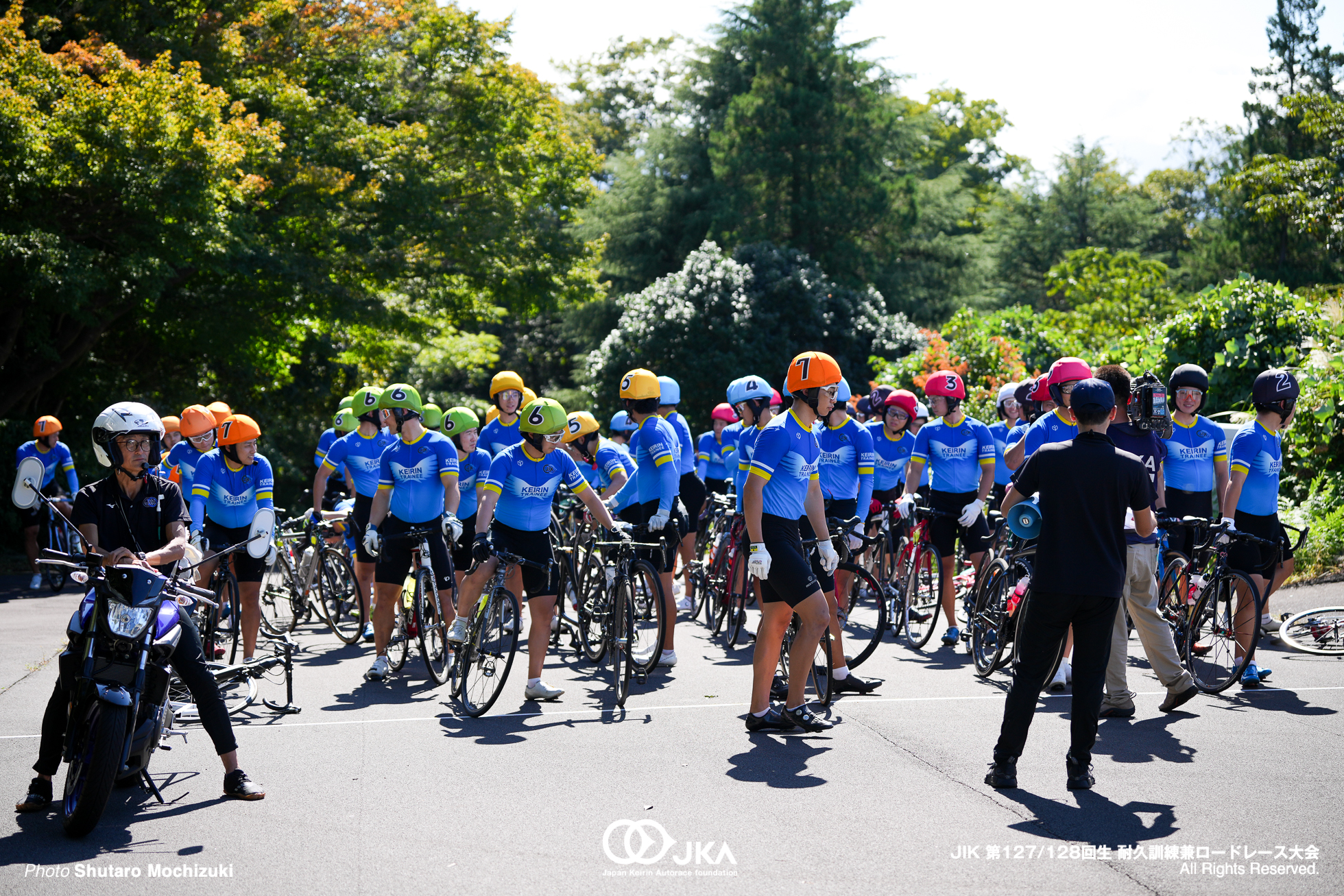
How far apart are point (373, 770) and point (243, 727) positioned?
1.51 metres

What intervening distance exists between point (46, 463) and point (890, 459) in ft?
35.6

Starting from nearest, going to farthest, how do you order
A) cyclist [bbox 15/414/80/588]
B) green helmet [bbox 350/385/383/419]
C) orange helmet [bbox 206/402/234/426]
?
1. orange helmet [bbox 206/402/234/426]
2. green helmet [bbox 350/385/383/419]
3. cyclist [bbox 15/414/80/588]

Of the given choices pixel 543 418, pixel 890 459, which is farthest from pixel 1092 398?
pixel 890 459

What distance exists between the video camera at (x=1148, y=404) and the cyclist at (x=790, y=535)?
2018mm

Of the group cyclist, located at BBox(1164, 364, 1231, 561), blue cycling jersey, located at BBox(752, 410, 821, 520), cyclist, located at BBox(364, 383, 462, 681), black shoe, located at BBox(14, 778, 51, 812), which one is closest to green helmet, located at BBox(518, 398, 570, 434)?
cyclist, located at BBox(364, 383, 462, 681)

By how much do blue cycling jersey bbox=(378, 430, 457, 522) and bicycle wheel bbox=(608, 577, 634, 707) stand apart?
1606 millimetres

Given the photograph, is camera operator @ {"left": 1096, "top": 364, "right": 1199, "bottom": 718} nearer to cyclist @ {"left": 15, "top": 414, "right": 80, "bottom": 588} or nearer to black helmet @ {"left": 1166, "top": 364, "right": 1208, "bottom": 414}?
black helmet @ {"left": 1166, "top": 364, "right": 1208, "bottom": 414}

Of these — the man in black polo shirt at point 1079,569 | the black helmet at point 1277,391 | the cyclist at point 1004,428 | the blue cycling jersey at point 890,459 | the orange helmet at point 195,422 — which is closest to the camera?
the man in black polo shirt at point 1079,569

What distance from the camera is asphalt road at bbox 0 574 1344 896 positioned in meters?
4.66

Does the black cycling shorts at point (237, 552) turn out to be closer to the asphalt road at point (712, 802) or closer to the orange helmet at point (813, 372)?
the asphalt road at point (712, 802)

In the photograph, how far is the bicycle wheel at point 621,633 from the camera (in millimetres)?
7793

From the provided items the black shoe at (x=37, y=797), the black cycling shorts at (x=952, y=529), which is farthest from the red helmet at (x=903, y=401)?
the black shoe at (x=37, y=797)

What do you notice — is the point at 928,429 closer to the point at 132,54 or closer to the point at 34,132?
the point at 34,132

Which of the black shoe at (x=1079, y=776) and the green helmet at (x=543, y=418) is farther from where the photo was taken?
the green helmet at (x=543, y=418)
